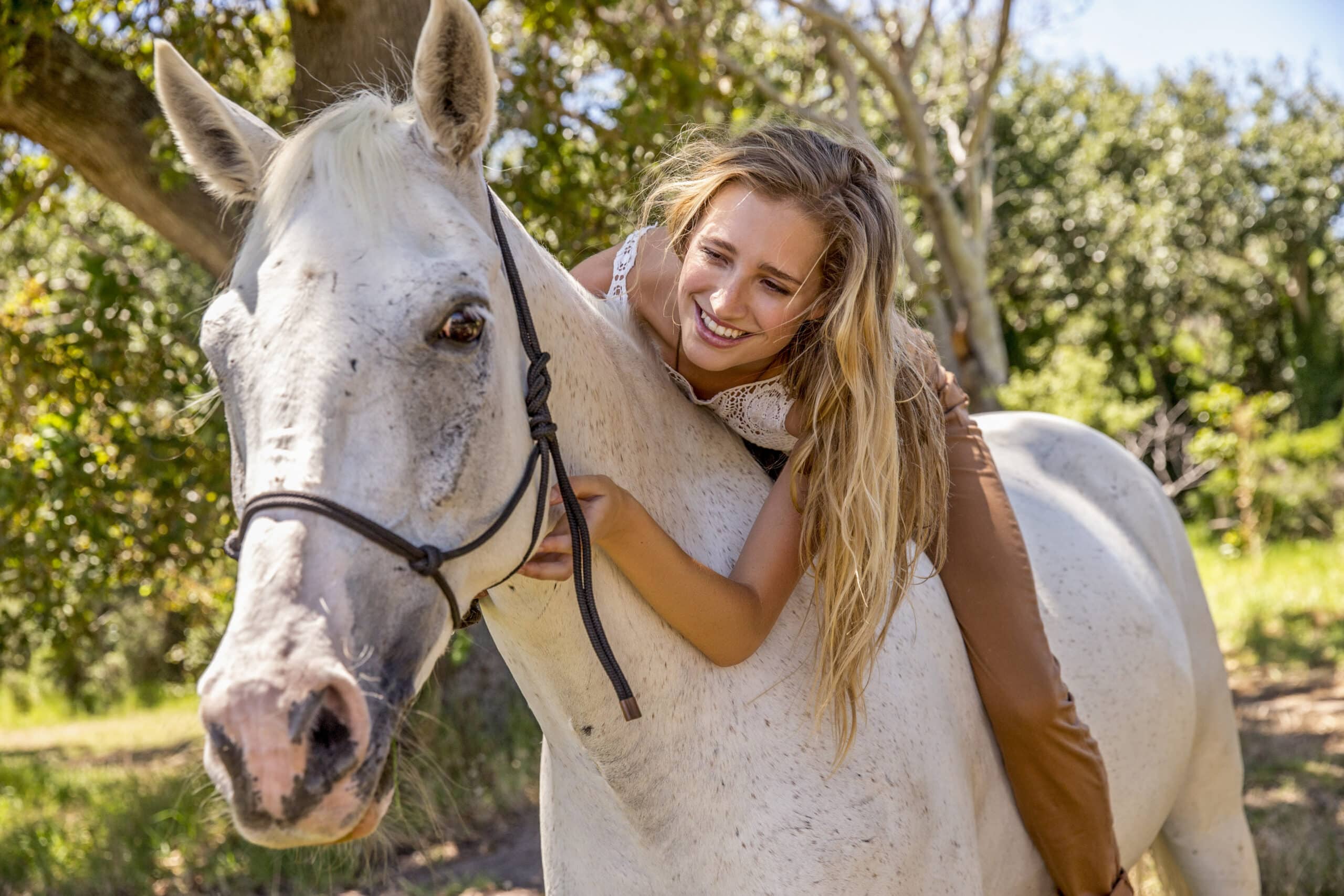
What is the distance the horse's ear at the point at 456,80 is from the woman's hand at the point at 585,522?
1.71ft

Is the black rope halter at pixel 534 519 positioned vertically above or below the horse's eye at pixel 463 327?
below

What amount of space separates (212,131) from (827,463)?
3.80ft

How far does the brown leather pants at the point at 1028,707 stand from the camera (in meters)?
2.12

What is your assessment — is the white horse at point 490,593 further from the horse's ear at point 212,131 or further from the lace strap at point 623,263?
→ the lace strap at point 623,263

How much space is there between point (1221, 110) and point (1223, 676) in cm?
1977

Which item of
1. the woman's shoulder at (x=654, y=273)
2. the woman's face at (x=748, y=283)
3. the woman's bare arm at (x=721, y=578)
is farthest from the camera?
the woman's shoulder at (x=654, y=273)

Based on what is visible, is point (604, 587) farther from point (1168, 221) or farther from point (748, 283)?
point (1168, 221)

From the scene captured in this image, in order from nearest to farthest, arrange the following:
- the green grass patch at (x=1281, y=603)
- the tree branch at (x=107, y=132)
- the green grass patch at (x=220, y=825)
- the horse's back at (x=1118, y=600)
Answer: the horse's back at (x=1118, y=600) → the tree branch at (x=107, y=132) → the green grass patch at (x=220, y=825) → the green grass patch at (x=1281, y=603)

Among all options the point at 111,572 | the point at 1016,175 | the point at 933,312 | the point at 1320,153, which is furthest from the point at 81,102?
the point at 1320,153

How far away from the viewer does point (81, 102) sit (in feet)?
13.3

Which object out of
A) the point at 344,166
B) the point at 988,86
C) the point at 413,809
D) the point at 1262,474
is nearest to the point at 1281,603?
the point at 1262,474

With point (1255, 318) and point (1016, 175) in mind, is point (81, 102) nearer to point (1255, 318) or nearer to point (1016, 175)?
point (1016, 175)

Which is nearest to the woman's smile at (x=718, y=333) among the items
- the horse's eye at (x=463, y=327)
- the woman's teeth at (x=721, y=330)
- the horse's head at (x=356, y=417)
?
the woman's teeth at (x=721, y=330)

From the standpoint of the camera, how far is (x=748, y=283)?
1878 millimetres
